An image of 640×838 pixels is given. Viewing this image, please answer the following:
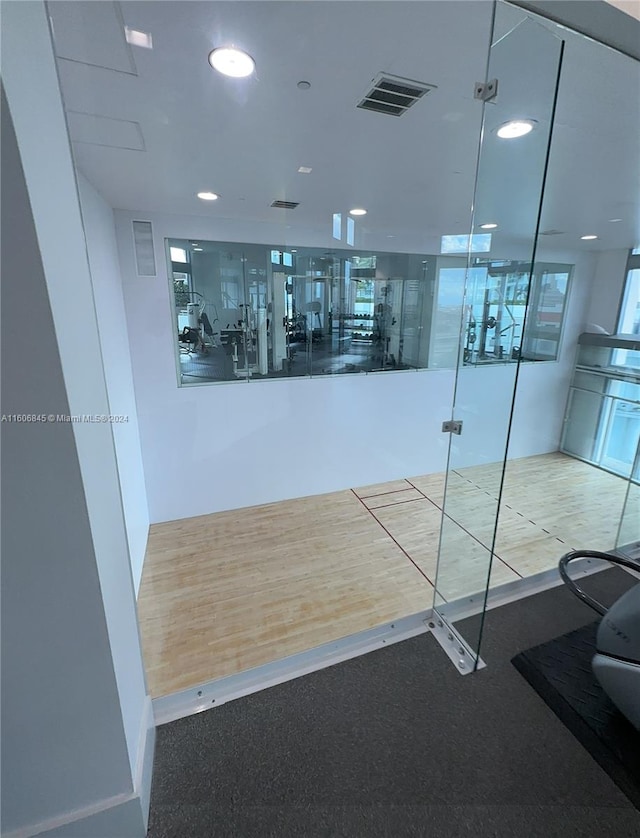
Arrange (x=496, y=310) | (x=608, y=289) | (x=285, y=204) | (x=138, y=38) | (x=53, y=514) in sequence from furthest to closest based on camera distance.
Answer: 1. (x=608, y=289)
2. (x=285, y=204)
3. (x=496, y=310)
4. (x=138, y=38)
5. (x=53, y=514)

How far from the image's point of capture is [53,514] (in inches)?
38.3

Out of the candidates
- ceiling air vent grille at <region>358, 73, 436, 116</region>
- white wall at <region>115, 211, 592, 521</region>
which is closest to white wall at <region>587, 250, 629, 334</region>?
white wall at <region>115, 211, 592, 521</region>

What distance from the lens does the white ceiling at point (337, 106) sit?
3.74ft

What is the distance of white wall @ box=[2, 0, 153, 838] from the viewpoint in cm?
84

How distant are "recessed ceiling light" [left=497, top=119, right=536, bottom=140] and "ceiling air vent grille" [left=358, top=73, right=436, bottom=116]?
1.64 feet

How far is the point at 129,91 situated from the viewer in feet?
4.78

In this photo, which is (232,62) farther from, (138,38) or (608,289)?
(608,289)

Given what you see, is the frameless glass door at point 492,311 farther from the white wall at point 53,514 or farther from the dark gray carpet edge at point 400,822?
the white wall at point 53,514

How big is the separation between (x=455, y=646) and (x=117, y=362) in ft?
10.1

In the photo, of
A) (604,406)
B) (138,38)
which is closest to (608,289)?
(604,406)

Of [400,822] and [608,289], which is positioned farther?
[608,289]

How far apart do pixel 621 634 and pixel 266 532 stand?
111 inches

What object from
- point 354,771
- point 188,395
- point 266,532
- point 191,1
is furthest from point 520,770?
point 188,395

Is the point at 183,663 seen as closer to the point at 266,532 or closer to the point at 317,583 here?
the point at 317,583
